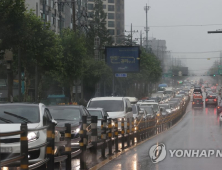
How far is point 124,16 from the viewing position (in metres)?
146

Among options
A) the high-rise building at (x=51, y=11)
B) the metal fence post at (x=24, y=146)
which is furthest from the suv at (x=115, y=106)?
the high-rise building at (x=51, y=11)

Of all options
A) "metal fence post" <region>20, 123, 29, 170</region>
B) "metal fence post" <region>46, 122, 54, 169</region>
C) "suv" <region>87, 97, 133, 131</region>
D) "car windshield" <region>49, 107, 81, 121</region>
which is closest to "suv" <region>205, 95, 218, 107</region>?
"suv" <region>87, 97, 133, 131</region>

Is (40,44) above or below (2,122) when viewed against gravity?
above

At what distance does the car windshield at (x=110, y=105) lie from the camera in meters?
26.0

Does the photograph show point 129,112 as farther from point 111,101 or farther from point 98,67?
point 98,67

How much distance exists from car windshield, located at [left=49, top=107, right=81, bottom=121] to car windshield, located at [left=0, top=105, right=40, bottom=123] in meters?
4.56

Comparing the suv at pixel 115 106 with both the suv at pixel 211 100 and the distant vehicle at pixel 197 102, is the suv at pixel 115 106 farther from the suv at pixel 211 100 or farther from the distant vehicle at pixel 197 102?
the suv at pixel 211 100

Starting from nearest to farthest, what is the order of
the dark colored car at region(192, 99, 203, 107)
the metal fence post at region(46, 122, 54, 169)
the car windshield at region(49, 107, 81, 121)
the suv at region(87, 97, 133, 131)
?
1. the metal fence post at region(46, 122, 54, 169)
2. the car windshield at region(49, 107, 81, 121)
3. the suv at region(87, 97, 133, 131)
4. the dark colored car at region(192, 99, 203, 107)

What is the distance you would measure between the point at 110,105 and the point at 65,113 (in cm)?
861

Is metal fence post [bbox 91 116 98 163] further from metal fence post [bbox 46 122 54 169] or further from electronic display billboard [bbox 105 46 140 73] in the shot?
electronic display billboard [bbox 105 46 140 73]

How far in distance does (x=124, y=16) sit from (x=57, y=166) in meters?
135

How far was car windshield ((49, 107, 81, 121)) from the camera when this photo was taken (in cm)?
1758

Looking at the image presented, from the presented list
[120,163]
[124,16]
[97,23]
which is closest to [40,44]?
[120,163]

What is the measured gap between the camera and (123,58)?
156ft
